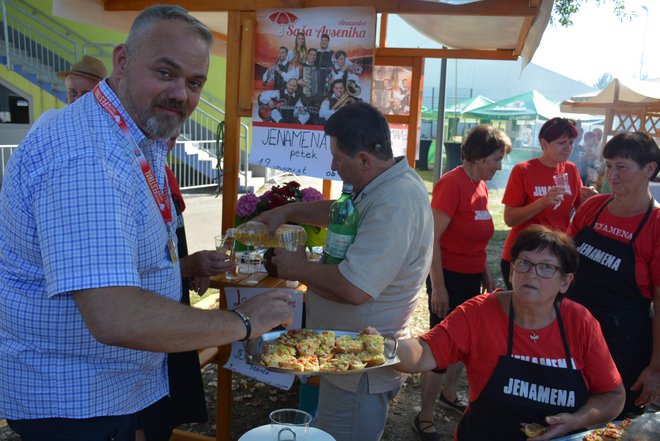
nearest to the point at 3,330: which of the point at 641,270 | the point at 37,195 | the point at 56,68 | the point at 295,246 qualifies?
the point at 37,195

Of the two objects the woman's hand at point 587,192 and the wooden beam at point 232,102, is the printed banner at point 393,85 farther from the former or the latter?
the wooden beam at point 232,102

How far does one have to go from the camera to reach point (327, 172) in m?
3.08

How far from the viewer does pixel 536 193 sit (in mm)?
4207

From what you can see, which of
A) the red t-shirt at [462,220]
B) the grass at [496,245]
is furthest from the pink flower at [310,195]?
the grass at [496,245]

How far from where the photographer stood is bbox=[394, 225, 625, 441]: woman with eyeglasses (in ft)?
7.09

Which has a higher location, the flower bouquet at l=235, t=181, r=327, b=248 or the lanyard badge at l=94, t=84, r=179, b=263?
the lanyard badge at l=94, t=84, r=179, b=263

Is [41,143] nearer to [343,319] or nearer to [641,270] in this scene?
[343,319]

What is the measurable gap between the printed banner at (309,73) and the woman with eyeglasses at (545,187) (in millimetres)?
1820

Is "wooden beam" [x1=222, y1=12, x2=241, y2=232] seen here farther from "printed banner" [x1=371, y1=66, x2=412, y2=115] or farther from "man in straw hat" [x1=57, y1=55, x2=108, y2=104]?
"printed banner" [x1=371, y1=66, x2=412, y2=115]

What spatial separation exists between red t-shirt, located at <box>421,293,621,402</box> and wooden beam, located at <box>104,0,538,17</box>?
5.09 feet

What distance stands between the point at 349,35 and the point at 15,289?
2.20m

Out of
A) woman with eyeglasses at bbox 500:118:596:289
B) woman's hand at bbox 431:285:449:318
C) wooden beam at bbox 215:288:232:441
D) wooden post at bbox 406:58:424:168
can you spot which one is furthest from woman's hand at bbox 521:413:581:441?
wooden post at bbox 406:58:424:168

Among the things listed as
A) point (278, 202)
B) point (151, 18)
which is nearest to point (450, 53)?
point (278, 202)

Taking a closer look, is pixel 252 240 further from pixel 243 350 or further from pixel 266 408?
pixel 266 408
